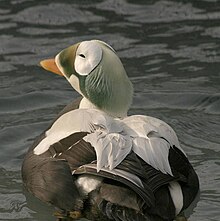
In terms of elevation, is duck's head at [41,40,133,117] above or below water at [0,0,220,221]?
above

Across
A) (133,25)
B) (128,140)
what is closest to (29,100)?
(133,25)

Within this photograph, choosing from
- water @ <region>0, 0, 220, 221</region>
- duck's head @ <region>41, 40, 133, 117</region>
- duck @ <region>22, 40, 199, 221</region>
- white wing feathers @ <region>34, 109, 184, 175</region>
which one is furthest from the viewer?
water @ <region>0, 0, 220, 221</region>

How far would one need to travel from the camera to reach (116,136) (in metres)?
5.32

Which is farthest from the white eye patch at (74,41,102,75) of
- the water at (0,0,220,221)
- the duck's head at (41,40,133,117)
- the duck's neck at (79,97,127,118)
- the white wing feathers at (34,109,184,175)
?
the water at (0,0,220,221)

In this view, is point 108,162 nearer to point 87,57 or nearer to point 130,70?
point 87,57

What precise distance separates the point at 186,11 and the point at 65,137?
13.2 feet

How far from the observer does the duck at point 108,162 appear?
16.6ft

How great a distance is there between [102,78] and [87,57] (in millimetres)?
157

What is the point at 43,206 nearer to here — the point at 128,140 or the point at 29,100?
the point at 128,140

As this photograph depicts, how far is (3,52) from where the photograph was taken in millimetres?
8508

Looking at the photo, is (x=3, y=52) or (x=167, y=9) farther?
(x=167, y=9)

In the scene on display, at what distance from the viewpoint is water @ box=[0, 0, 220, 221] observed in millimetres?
6207

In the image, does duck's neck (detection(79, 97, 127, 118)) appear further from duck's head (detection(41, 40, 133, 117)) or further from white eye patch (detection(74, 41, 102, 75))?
white eye patch (detection(74, 41, 102, 75))

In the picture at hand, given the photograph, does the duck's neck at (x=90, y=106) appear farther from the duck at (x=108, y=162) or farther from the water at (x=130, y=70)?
the water at (x=130, y=70)
